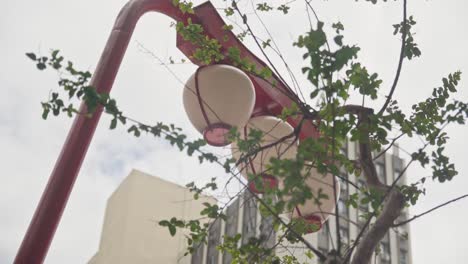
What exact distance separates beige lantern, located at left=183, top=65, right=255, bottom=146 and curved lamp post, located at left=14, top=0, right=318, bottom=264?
0.76 feet

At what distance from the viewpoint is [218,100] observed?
88.8 inches

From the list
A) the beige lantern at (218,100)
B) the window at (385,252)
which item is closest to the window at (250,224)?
the beige lantern at (218,100)

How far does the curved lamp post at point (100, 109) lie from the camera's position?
1.81 meters

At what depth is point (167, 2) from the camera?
8.67 feet

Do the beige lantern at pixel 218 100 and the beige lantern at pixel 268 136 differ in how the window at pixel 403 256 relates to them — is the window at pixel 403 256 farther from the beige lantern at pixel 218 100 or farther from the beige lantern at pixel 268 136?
the beige lantern at pixel 218 100

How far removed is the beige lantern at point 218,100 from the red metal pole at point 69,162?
1.21 ft

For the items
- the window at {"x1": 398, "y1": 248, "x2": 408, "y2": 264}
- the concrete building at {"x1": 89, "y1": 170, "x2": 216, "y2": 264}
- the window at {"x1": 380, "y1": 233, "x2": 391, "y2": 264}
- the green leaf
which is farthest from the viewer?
the window at {"x1": 398, "y1": 248, "x2": 408, "y2": 264}

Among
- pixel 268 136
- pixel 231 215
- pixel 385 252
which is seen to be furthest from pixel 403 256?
pixel 231 215

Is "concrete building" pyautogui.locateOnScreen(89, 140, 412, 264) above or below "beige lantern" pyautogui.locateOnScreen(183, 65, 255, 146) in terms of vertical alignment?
above

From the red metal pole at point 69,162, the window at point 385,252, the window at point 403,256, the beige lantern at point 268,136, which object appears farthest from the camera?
the window at point 403,256

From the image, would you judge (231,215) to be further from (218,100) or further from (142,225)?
(142,225)

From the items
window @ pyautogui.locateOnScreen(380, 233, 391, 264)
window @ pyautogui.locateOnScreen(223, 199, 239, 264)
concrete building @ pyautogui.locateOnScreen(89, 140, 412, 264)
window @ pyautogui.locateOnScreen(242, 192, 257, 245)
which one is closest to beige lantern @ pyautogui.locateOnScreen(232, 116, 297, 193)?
window @ pyautogui.locateOnScreen(242, 192, 257, 245)

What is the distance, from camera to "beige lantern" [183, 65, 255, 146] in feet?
7.38

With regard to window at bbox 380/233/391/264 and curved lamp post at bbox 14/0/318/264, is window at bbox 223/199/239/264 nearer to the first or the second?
curved lamp post at bbox 14/0/318/264
